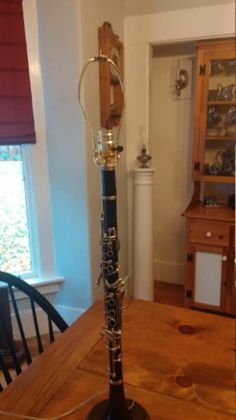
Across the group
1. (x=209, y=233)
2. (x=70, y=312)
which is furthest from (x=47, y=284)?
(x=209, y=233)

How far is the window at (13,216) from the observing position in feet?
6.64

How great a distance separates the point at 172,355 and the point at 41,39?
70.7 inches

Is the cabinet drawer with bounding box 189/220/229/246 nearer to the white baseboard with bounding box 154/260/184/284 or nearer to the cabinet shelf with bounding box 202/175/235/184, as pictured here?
the cabinet shelf with bounding box 202/175/235/184

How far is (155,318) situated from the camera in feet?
3.69

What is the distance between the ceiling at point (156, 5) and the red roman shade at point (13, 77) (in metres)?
0.76

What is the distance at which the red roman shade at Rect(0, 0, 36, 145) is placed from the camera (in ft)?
5.90

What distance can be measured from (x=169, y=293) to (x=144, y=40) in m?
1.89

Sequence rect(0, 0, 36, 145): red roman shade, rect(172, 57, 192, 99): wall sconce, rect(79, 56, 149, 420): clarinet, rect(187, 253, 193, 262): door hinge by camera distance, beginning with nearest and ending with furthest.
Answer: rect(79, 56, 149, 420): clarinet
rect(0, 0, 36, 145): red roman shade
rect(187, 253, 193, 262): door hinge
rect(172, 57, 192, 99): wall sconce

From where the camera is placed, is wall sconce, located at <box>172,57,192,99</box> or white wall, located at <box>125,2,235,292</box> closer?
white wall, located at <box>125,2,235,292</box>

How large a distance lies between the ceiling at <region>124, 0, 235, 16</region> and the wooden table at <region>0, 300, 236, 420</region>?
186cm

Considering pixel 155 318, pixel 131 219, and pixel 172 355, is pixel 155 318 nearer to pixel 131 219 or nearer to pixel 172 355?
pixel 172 355

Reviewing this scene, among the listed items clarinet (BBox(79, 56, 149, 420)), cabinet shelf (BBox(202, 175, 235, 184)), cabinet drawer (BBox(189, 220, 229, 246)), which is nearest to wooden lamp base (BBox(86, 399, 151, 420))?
clarinet (BBox(79, 56, 149, 420))

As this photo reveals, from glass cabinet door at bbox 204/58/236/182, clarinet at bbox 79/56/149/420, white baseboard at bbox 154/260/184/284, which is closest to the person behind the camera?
clarinet at bbox 79/56/149/420

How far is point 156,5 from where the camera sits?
216cm
